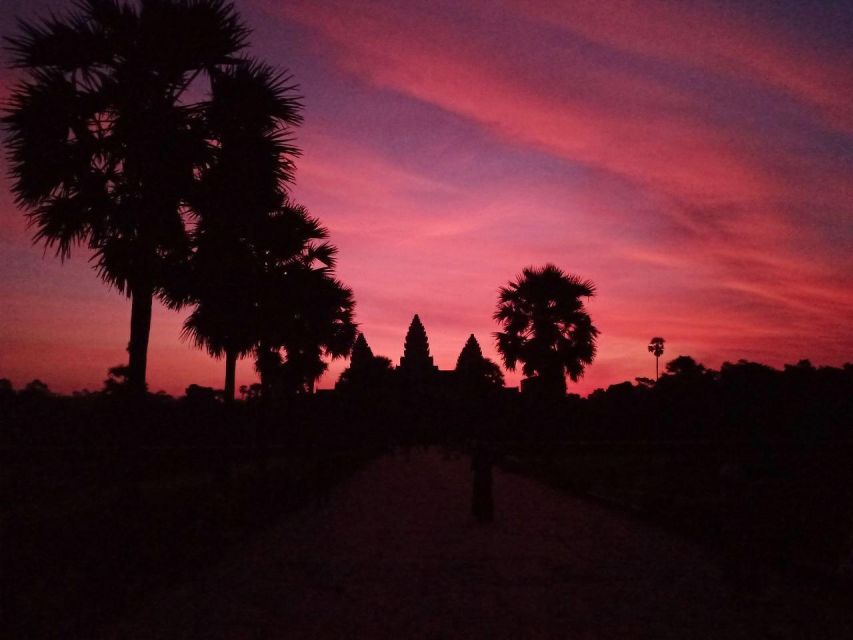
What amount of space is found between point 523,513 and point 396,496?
4.94 metres

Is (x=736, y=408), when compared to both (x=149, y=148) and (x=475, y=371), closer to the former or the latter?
(x=149, y=148)

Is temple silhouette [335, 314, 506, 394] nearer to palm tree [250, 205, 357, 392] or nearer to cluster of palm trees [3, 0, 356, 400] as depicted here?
palm tree [250, 205, 357, 392]

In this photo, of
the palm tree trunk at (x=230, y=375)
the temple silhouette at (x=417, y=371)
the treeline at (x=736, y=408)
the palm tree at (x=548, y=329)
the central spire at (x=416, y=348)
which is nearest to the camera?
the treeline at (x=736, y=408)

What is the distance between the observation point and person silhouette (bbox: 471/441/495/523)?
529 inches

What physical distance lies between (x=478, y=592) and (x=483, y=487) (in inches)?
236

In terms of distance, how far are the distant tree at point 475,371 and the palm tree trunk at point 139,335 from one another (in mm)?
66478

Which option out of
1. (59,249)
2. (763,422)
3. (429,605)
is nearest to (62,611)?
(429,605)

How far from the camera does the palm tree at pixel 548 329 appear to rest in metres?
31.3

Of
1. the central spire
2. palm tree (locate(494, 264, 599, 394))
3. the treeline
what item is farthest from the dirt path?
the central spire

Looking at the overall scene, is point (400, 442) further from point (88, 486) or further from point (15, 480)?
point (15, 480)

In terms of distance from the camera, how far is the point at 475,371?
330 feet

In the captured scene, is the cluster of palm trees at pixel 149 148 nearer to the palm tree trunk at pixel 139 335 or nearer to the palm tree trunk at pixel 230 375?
the palm tree trunk at pixel 139 335

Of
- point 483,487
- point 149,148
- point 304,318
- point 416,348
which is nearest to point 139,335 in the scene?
point 149,148

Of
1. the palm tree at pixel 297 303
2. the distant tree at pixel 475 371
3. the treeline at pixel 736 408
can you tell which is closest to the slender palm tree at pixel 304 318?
the palm tree at pixel 297 303
